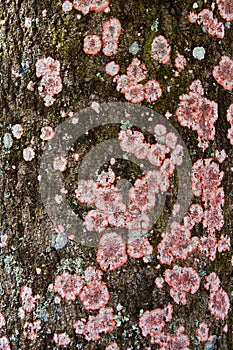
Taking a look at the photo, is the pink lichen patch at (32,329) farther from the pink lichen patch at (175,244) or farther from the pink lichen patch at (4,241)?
the pink lichen patch at (175,244)

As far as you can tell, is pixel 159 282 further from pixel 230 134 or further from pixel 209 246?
pixel 230 134

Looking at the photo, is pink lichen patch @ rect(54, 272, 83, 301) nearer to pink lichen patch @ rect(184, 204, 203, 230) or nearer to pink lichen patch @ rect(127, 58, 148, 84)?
pink lichen patch @ rect(184, 204, 203, 230)

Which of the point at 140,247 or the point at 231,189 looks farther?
the point at 231,189

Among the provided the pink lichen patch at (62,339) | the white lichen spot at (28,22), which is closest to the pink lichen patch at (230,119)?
the white lichen spot at (28,22)

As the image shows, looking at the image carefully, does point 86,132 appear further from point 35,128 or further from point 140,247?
point 140,247

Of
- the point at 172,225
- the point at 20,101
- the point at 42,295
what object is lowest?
the point at 42,295

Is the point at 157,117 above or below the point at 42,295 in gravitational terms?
above

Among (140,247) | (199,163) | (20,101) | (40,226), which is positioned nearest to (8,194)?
(40,226)
